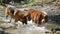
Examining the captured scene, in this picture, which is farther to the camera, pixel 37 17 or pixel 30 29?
pixel 37 17

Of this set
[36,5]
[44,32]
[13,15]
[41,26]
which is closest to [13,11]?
[13,15]

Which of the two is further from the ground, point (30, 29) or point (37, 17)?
point (37, 17)

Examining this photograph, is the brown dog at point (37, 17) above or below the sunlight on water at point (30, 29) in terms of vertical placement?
above

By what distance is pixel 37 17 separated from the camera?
11898 mm

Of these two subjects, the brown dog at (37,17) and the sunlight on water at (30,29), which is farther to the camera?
the brown dog at (37,17)

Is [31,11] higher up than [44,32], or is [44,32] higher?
[31,11]

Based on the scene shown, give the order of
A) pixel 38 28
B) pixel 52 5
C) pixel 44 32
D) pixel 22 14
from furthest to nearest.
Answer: pixel 52 5
pixel 22 14
pixel 38 28
pixel 44 32

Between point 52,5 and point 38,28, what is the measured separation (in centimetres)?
1034

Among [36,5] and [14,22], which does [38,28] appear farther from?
[36,5]

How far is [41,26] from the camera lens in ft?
39.7

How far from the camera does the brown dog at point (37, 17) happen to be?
11.6m

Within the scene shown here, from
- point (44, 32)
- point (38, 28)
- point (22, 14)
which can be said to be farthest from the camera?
point (22, 14)

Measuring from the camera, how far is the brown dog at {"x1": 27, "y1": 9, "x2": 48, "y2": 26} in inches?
456

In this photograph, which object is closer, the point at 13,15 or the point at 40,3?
the point at 13,15
